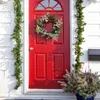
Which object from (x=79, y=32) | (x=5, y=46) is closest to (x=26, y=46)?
(x=5, y=46)

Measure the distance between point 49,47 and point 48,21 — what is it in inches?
21.3

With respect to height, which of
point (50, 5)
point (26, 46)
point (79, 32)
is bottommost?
point (26, 46)

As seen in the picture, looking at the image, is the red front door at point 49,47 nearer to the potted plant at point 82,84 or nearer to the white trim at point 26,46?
the white trim at point 26,46

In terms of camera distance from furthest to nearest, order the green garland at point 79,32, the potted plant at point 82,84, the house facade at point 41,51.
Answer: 1. the house facade at point 41,51
2. the green garland at point 79,32
3. the potted plant at point 82,84

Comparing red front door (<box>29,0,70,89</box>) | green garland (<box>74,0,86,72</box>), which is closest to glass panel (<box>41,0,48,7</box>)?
red front door (<box>29,0,70,89</box>)

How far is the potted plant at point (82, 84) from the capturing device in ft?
17.7

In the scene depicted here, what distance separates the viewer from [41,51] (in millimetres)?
6023

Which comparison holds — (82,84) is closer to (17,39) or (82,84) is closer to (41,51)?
(41,51)

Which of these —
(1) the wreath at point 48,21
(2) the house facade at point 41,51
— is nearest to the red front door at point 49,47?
(2) the house facade at point 41,51

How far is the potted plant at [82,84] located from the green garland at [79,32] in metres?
0.26

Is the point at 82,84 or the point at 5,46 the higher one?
the point at 5,46

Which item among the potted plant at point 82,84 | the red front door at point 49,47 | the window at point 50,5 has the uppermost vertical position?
the window at point 50,5

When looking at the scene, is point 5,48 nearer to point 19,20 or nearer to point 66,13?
point 19,20

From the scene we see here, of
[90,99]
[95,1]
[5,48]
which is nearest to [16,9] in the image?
[5,48]
